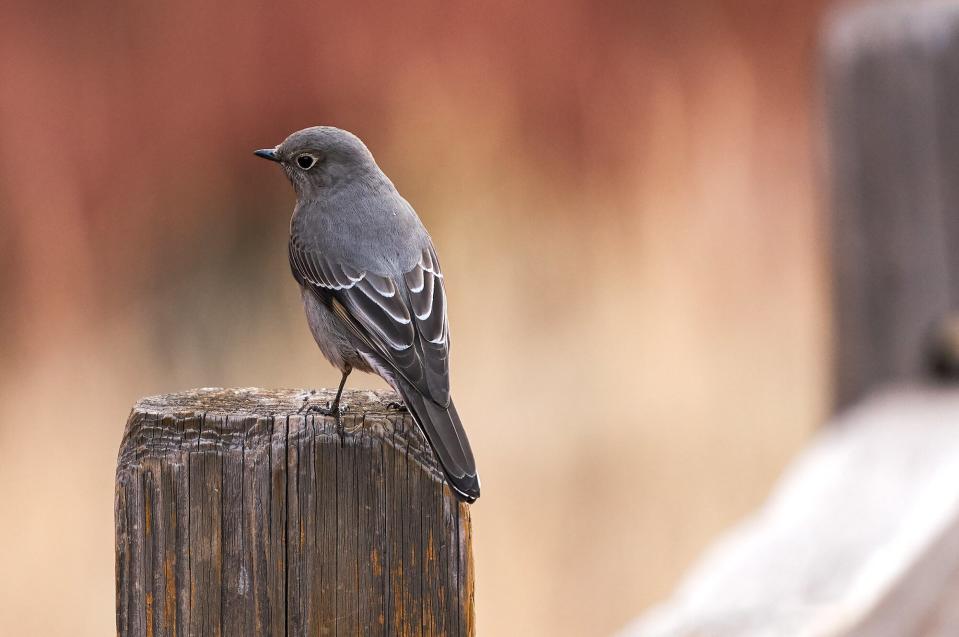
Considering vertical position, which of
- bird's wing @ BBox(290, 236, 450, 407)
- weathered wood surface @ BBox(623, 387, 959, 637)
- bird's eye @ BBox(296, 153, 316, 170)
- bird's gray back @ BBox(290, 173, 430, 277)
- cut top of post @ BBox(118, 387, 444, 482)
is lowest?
weathered wood surface @ BBox(623, 387, 959, 637)

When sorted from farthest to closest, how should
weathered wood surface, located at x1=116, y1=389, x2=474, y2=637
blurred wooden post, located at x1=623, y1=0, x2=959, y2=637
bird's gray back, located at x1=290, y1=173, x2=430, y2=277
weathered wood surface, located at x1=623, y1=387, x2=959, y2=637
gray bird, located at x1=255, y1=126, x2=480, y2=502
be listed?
blurred wooden post, located at x1=623, y1=0, x2=959, y2=637 < bird's gray back, located at x1=290, y1=173, x2=430, y2=277 < gray bird, located at x1=255, y1=126, x2=480, y2=502 < weathered wood surface, located at x1=623, y1=387, x2=959, y2=637 < weathered wood surface, located at x1=116, y1=389, x2=474, y2=637

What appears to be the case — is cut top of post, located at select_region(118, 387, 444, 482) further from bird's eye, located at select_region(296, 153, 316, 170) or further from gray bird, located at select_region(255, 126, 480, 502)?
bird's eye, located at select_region(296, 153, 316, 170)

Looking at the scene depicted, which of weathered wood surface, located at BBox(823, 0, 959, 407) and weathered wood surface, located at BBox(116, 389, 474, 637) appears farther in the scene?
weathered wood surface, located at BBox(823, 0, 959, 407)

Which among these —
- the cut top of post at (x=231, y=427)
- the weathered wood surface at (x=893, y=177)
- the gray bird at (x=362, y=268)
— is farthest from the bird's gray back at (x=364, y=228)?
the weathered wood surface at (x=893, y=177)

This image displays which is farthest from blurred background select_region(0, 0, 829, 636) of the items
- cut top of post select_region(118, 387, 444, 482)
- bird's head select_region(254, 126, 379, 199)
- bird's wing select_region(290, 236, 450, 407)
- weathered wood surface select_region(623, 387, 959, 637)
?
cut top of post select_region(118, 387, 444, 482)

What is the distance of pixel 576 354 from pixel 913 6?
246cm

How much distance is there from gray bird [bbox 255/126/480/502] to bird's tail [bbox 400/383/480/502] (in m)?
0.14

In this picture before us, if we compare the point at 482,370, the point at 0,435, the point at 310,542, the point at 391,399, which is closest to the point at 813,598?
the point at 391,399

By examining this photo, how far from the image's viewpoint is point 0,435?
358 cm

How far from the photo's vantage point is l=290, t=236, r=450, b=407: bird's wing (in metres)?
2.57

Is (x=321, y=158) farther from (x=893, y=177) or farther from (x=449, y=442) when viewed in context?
(x=893, y=177)

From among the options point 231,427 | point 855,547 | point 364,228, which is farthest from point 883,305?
point 231,427

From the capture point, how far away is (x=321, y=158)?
125 inches

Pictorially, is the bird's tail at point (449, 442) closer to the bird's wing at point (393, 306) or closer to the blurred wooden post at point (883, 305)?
the bird's wing at point (393, 306)
